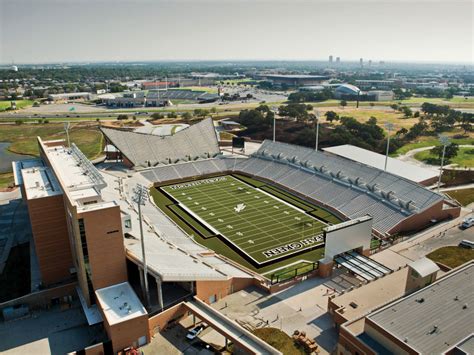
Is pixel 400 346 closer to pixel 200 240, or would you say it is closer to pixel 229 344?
pixel 229 344

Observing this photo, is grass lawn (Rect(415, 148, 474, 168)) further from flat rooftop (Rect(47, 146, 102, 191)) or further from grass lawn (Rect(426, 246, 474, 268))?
flat rooftop (Rect(47, 146, 102, 191))

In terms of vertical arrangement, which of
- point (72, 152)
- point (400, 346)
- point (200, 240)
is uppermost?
point (72, 152)

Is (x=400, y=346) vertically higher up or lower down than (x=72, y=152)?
lower down

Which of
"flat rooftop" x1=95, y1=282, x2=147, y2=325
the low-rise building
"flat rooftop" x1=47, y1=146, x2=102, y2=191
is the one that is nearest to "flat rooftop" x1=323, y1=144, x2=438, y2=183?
the low-rise building

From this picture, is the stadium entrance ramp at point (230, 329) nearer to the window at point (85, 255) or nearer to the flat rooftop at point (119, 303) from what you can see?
the flat rooftop at point (119, 303)

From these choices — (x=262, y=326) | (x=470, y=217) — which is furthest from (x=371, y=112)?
(x=262, y=326)

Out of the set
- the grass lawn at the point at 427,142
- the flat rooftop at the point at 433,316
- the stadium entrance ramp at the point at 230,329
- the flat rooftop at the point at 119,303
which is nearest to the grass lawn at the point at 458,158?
the grass lawn at the point at 427,142
